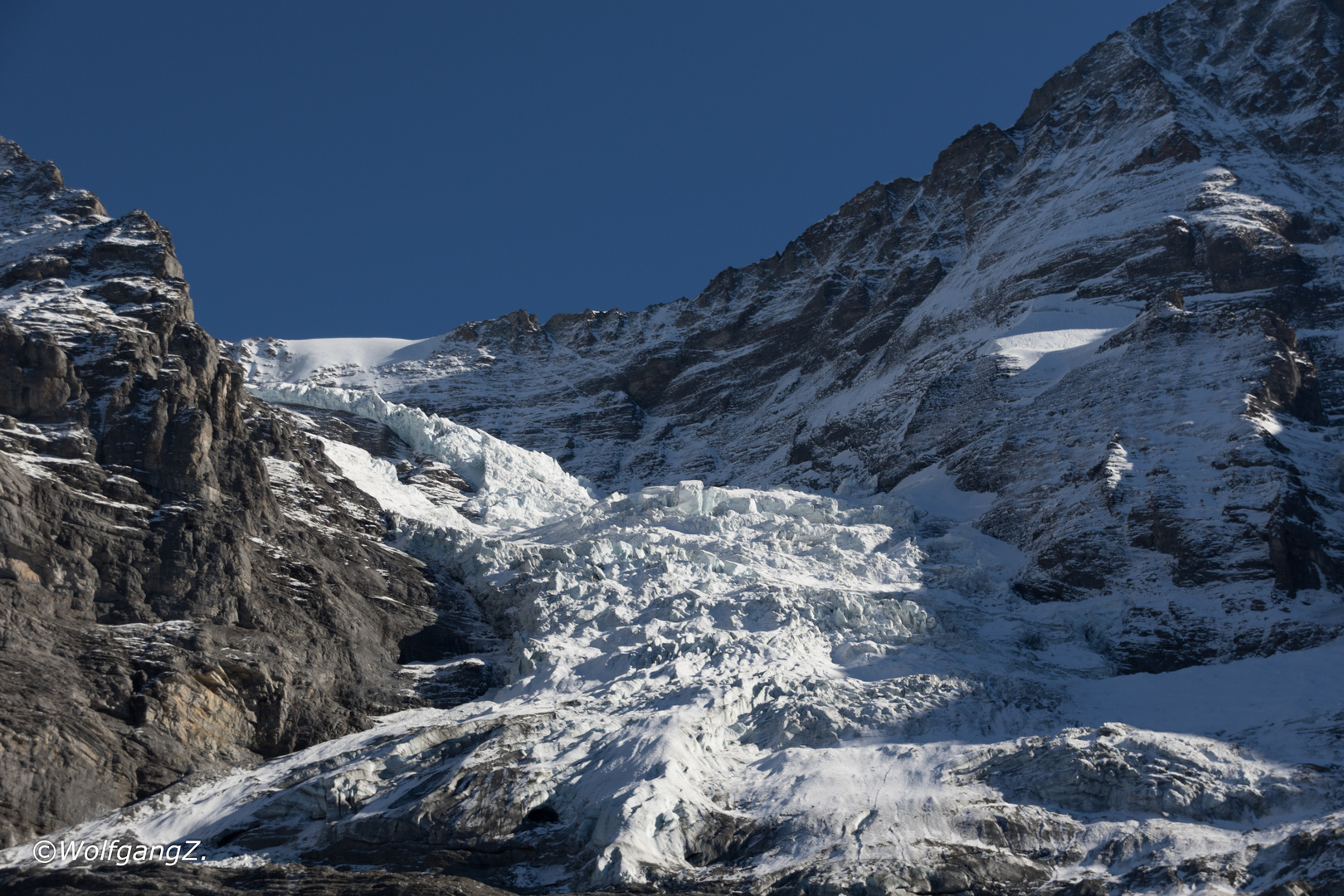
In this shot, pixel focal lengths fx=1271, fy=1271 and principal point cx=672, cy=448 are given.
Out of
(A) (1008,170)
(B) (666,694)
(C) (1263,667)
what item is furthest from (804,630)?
(A) (1008,170)

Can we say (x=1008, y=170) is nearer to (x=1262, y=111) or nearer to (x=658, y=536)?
(x=1262, y=111)

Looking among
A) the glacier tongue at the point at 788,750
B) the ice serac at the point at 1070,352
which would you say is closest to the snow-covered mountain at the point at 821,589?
the glacier tongue at the point at 788,750

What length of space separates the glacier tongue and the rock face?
267 centimetres

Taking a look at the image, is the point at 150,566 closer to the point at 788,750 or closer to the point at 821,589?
the point at 788,750

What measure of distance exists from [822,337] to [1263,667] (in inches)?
3584

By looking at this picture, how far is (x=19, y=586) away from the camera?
54969mm

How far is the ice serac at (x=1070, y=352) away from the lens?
→ 75.1 meters

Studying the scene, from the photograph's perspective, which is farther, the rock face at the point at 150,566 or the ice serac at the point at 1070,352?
the ice serac at the point at 1070,352

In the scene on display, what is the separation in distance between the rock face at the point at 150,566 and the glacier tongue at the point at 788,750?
8.75 ft

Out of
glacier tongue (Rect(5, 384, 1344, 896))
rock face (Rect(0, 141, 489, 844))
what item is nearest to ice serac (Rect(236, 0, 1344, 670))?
glacier tongue (Rect(5, 384, 1344, 896))

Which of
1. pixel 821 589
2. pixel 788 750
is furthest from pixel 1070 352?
pixel 788 750

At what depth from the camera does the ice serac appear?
75062 millimetres

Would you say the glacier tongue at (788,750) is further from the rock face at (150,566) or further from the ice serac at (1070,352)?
the ice serac at (1070,352)

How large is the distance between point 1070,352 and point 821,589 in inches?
1714
